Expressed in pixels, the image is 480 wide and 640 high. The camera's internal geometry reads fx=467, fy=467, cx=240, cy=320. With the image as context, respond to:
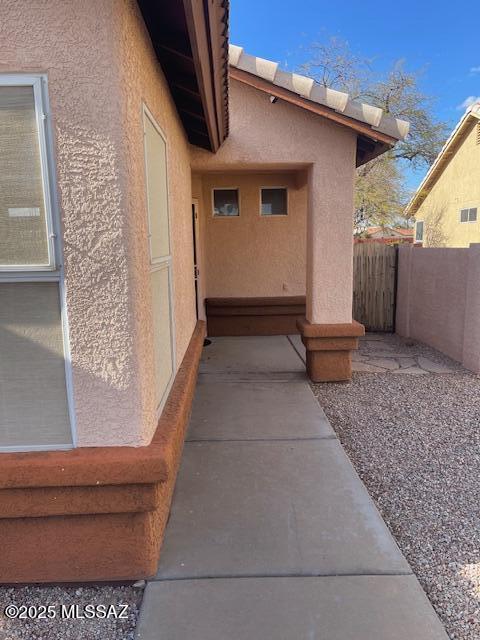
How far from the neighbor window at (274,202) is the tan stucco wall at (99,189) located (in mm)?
6687

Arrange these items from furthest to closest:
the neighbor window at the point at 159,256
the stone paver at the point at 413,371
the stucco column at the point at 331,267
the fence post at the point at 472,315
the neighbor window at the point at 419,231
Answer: the neighbor window at the point at 419,231 < the stone paver at the point at 413,371 < the fence post at the point at 472,315 < the stucco column at the point at 331,267 < the neighbor window at the point at 159,256

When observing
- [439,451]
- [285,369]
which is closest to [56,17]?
[439,451]

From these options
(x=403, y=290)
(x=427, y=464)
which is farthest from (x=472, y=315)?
(x=427, y=464)

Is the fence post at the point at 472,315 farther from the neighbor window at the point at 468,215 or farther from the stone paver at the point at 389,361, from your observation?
the neighbor window at the point at 468,215

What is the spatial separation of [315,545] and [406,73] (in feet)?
82.1

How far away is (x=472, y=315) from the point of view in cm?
697

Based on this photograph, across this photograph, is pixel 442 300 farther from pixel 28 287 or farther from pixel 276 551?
pixel 28 287

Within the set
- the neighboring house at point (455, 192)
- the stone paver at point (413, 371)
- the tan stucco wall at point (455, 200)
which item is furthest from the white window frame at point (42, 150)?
the tan stucco wall at point (455, 200)

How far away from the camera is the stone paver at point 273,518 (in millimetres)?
2816

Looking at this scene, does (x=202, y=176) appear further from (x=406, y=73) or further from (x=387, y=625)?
(x=406, y=73)

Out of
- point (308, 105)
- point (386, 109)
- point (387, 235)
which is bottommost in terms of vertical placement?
point (387, 235)

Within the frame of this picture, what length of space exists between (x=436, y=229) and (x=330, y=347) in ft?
51.3

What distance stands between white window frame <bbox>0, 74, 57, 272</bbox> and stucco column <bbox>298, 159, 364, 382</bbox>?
4211mm

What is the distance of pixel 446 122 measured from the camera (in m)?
23.1
